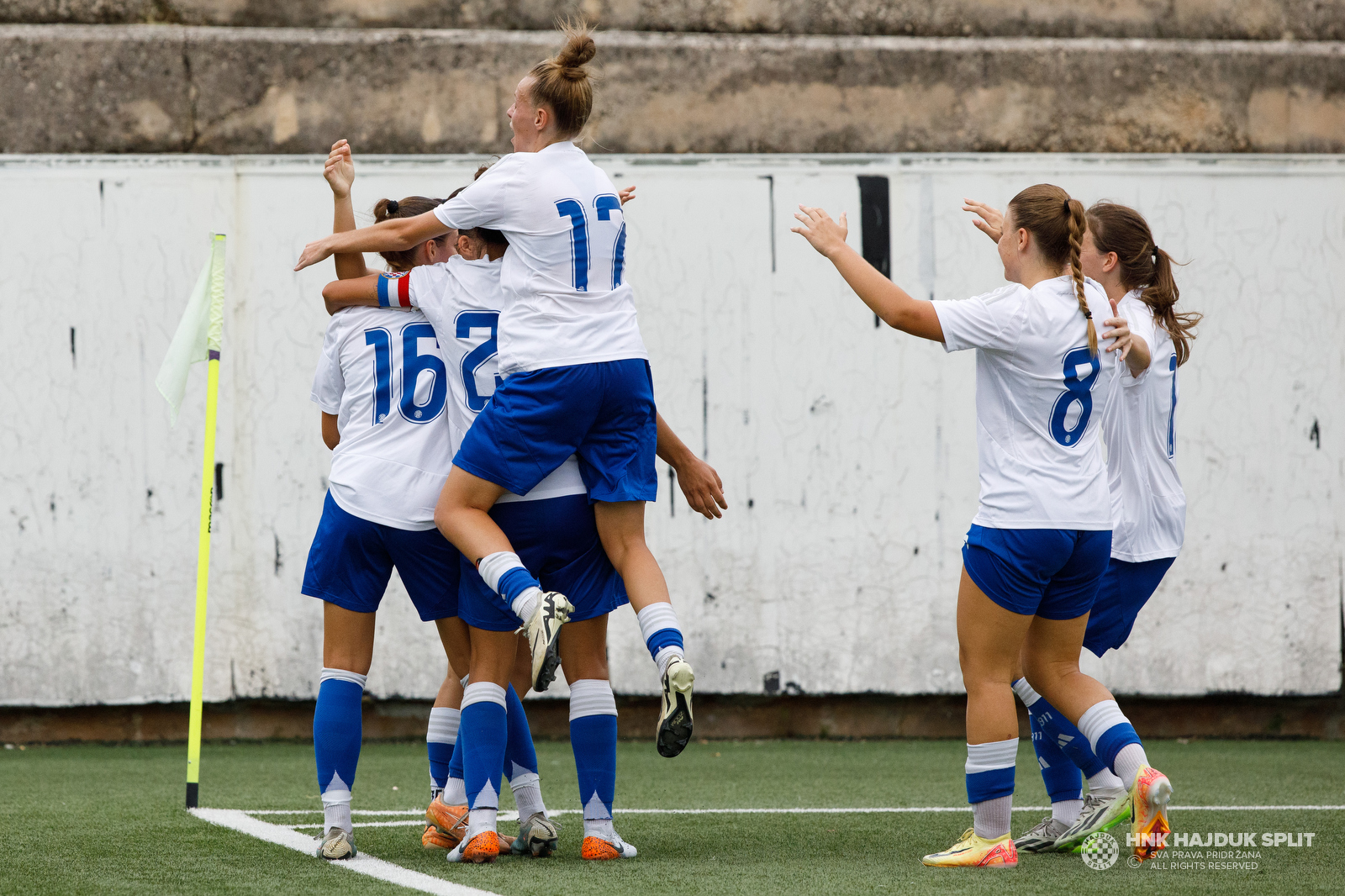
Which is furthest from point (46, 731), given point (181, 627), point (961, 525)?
point (961, 525)

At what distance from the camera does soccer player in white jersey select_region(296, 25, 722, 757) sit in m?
3.57

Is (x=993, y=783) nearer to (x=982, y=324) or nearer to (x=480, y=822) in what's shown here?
(x=982, y=324)

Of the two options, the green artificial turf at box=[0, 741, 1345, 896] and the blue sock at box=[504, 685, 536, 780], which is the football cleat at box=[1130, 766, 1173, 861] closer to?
the green artificial turf at box=[0, 741, 1345, 896]

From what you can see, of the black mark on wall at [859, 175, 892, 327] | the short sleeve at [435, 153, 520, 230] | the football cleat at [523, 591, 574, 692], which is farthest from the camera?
Answer: the black mark on wall at [859, 175, 892, 327]

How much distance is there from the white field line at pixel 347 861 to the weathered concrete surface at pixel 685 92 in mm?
3873

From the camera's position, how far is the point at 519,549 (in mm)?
3723

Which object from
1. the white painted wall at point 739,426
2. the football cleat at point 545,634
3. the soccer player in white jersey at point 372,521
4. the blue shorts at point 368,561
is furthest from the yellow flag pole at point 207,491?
the white painted wall at point 739,426

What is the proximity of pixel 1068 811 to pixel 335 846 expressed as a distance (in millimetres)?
2116

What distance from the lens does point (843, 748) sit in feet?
22.6

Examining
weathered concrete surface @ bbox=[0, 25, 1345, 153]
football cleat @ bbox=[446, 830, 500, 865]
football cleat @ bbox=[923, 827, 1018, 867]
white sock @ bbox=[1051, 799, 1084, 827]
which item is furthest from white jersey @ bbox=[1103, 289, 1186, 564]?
weathered concrete surface @ bbox=[0, 25, 1345, 153]

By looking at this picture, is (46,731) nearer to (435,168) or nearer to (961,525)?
(435,168)

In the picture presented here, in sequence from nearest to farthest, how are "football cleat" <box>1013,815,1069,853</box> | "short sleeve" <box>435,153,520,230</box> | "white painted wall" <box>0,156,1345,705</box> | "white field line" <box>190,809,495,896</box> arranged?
1. "white field line" <box>190,809,495,896</box>
2. "short sleeve" <box>435,153,520,230</box>
3. "football cleat" <box>1013,815,1069,853</box>
4. "white painted wall" <box>0,156,1345,705</box>

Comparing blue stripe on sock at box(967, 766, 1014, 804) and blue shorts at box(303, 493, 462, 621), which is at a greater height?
blue shorts at box(303, 493, 462, 621)

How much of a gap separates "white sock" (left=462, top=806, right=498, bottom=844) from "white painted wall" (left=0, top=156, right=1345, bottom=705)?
345cm
